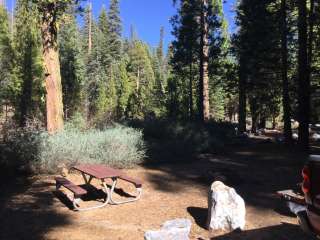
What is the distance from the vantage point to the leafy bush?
10445mm

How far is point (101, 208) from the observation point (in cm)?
806

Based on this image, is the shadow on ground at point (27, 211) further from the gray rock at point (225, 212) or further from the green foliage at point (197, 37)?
the green foliage at point (197, 37)

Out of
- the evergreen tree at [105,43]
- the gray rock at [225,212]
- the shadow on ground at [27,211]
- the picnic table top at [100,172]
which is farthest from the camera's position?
the evergreen tree at [105,43]

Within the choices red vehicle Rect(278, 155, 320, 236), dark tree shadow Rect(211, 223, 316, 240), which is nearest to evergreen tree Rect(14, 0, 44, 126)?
dark tree shadow Rect(211, 223, 316, 240)

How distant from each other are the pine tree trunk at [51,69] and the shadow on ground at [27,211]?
2.75 metres

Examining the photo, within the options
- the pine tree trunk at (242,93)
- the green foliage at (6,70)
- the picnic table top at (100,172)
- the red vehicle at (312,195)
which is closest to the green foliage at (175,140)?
the picnic table top at (100,172)

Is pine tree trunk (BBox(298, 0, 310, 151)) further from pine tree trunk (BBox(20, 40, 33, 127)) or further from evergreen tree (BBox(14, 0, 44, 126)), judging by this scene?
pine tree trunk (BBox(20, 40, 33, 127))

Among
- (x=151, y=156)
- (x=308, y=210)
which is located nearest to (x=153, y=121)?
(x=151, y=156)

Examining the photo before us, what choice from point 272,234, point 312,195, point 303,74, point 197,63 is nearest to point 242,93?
point 303,74

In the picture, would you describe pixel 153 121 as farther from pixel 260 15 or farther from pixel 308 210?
pixel 308 210

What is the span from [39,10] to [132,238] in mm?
7591

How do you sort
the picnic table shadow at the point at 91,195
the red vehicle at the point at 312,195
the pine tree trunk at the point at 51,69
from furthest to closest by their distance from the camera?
A: the pine tree trunk at the point at 51,69
the picnic table shadow at the point at 91,195
the red vehicle at the point at 312,195

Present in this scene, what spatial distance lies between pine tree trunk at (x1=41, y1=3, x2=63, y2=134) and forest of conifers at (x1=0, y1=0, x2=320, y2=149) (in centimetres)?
3

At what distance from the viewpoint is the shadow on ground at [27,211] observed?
21.9ft
